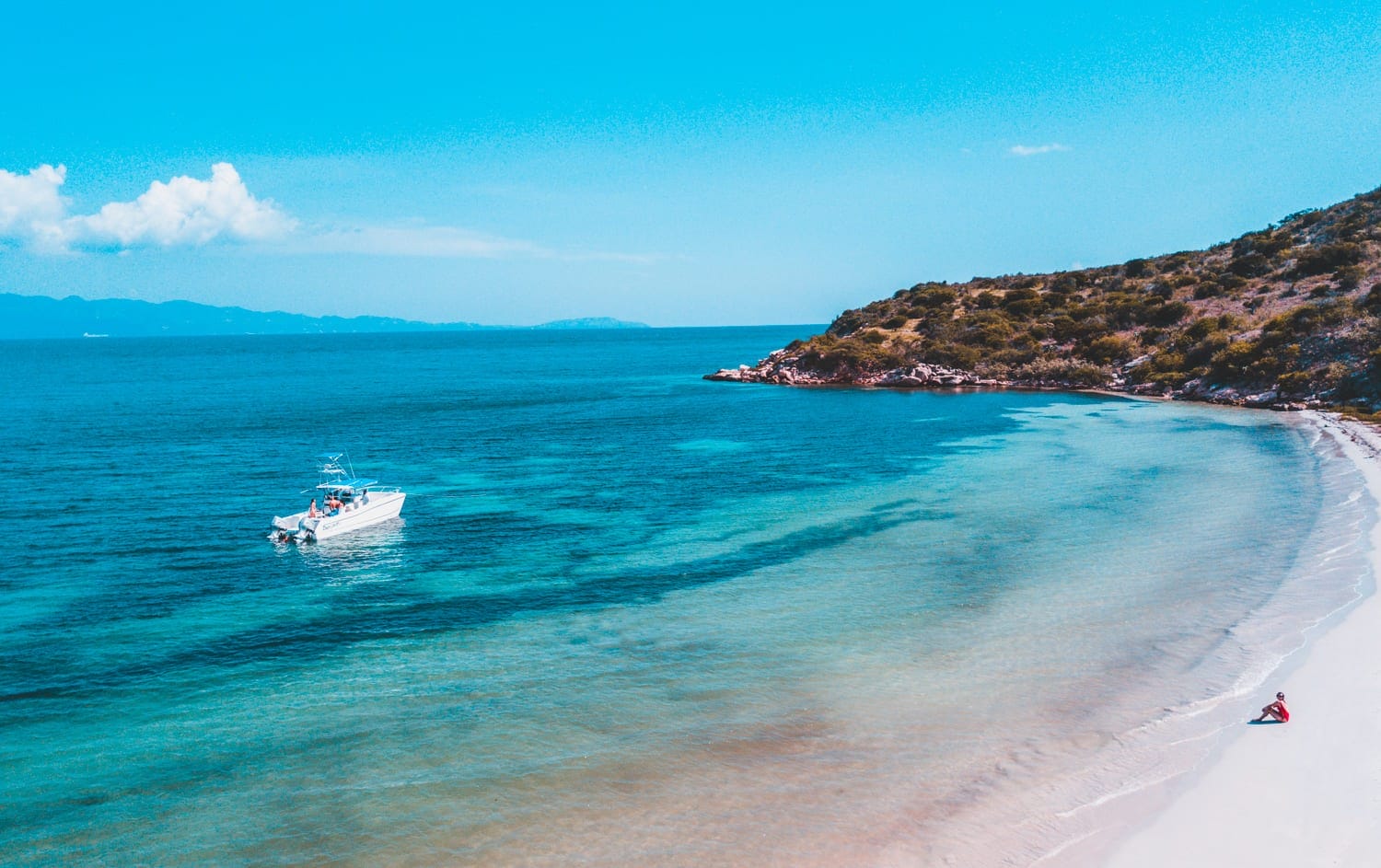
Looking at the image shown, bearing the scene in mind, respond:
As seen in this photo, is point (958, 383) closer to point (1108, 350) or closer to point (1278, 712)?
point (1108, 350)

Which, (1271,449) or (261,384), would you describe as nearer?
(1271,449)

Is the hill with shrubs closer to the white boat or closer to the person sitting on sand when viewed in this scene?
the person sitting on sand

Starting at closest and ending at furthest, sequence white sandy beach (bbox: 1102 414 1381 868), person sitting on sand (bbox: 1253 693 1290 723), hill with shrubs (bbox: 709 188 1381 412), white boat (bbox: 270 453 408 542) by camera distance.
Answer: white sandy beach (bbox: 1102 414 1381 868) → person sitting on sand (bbox: 1253 693 1290 723) → white boat (bbox: 270 453 408 542) → hill with shrubs (bbox: 709 188 1381 412)

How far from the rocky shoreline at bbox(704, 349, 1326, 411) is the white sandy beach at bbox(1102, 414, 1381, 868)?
53.0 meters

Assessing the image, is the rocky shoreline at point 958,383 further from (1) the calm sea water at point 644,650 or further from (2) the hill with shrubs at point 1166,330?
(1) the calm sea water at point 644,650

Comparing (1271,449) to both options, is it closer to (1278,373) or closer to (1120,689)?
(1278,373)

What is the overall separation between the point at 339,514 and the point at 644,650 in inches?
734

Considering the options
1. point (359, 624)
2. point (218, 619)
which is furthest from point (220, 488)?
point (359, 624)

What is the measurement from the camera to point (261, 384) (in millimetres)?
105562

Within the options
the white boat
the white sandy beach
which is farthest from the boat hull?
the white sandy beach

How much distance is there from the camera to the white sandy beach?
11945mm

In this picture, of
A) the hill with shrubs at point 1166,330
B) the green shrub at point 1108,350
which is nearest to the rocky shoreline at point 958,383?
the hill with shrubs at point 1166,330

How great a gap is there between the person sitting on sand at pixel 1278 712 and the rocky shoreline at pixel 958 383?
5480cm

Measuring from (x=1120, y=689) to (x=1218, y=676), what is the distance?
7.71 ft
